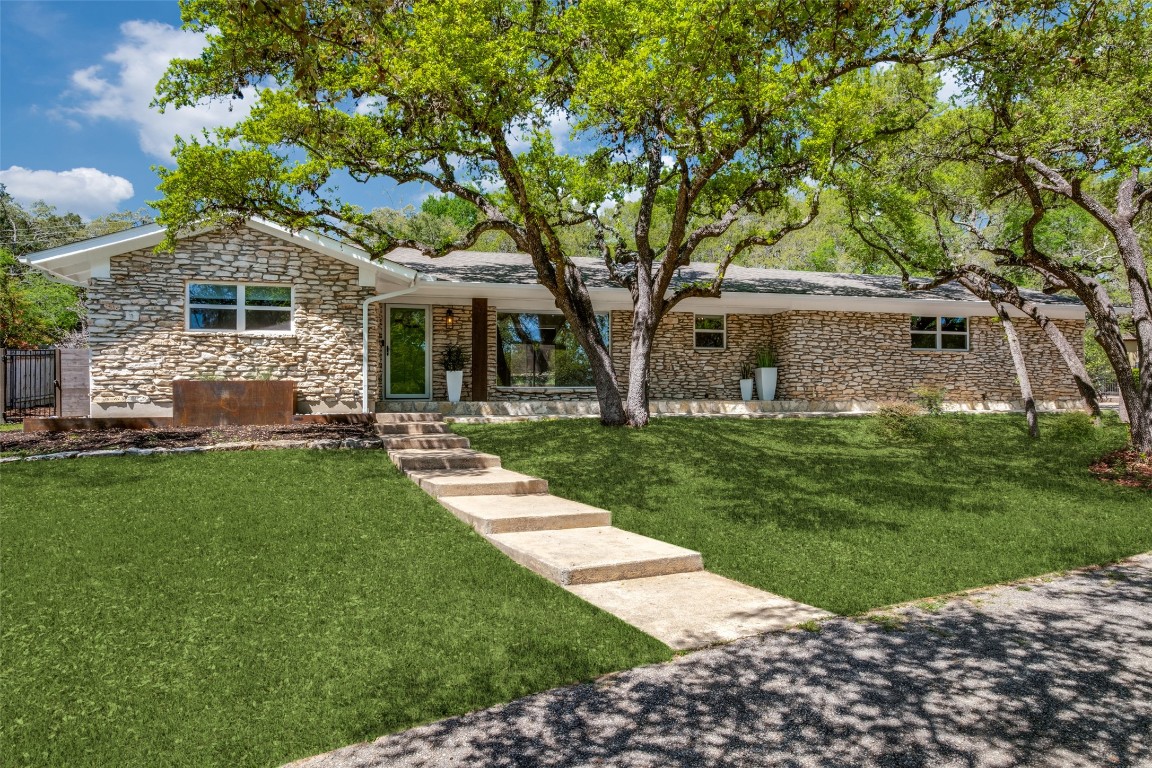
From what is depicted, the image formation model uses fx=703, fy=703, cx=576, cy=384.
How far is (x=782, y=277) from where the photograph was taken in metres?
18.6

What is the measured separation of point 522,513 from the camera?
238 inches

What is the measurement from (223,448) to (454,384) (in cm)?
590

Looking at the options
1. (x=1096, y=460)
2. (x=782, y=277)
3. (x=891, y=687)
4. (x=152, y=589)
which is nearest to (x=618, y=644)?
(x=891, y=687)

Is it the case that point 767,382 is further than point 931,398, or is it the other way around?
point 767,382

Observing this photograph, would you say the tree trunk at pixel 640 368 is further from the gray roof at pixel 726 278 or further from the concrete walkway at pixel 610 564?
the concrete walkway at pixel 610 564

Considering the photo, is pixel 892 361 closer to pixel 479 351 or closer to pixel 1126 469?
pixel 1126 469

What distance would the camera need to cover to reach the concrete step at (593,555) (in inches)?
186

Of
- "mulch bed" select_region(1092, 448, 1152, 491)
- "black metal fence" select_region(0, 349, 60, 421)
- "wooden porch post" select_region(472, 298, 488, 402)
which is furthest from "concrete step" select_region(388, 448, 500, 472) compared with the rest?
"black metal fence" select_region(0, 349, 60, 421)

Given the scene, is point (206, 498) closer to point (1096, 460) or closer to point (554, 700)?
point (554, 700)

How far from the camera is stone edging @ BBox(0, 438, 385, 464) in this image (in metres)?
8.45

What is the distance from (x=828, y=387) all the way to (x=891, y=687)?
14.7 m

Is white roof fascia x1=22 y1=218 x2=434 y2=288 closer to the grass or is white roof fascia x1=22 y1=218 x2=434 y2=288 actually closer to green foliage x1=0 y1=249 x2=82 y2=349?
the grass

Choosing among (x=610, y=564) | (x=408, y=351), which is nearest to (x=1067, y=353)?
(x=610, y=564)

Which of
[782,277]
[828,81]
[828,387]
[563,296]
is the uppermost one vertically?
[828,81]
